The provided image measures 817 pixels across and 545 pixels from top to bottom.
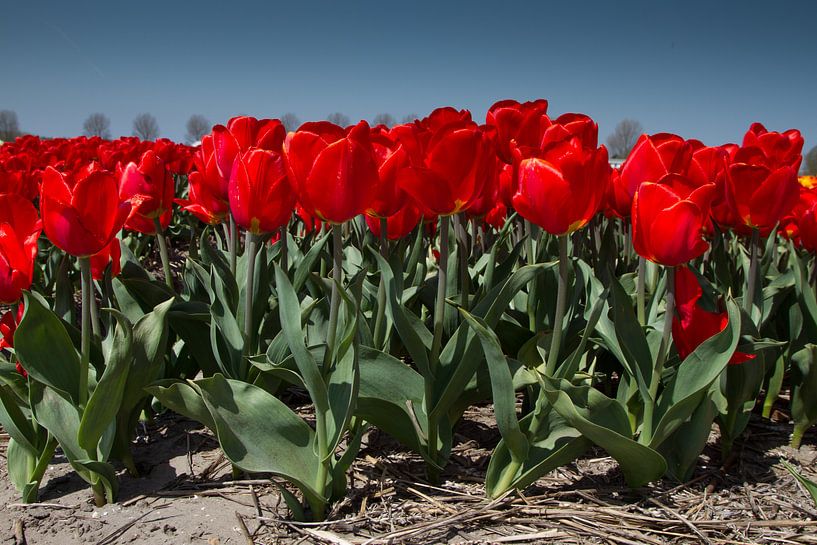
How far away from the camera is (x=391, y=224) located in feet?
7.07

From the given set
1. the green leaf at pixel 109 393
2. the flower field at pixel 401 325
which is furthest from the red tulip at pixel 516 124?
the green leaf at pixel 109 393

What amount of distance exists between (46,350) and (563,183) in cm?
131

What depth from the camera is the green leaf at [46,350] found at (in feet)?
5.11

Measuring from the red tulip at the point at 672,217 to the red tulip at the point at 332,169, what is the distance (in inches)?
23.6

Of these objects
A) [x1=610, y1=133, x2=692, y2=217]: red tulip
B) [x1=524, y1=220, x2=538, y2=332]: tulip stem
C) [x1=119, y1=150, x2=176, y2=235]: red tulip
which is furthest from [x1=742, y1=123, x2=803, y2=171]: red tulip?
[x1=119, y1=150, x2=176, y2=235]: red tulip

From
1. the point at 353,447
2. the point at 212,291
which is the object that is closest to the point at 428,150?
the point at 353,447

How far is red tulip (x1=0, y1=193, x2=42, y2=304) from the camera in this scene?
1.55 metres

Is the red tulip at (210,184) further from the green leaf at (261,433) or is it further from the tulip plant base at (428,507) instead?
the tulip plant base at (428,507)

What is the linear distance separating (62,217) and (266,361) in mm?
660

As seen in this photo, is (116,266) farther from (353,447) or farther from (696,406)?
(696,406)

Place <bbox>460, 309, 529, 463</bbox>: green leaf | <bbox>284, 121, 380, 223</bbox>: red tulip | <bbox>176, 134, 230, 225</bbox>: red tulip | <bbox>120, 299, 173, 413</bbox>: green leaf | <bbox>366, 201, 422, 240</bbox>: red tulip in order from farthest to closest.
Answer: <bbox>366, 201, 422, 240</bbox>: red tulip, <bbox>176, 134, 230, 225</bbox>: red tulip, <bbox>120, 299, 173, 413</bbox>: green leaf, <bbox>460, 309, 529, 463</bbox>: green leaf, <bbox>284, 121, 380, 223</bbox>: red tulip

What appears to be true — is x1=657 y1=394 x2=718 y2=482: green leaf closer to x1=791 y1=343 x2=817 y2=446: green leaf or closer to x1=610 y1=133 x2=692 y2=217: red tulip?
x1=791 y1=343 x2=817 y2=446: green leaf

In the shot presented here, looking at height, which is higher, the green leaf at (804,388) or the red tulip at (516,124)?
the red tulip at (516,124)

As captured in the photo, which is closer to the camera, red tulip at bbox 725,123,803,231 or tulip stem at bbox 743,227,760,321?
red tulip at bbox 725,123,803,231
